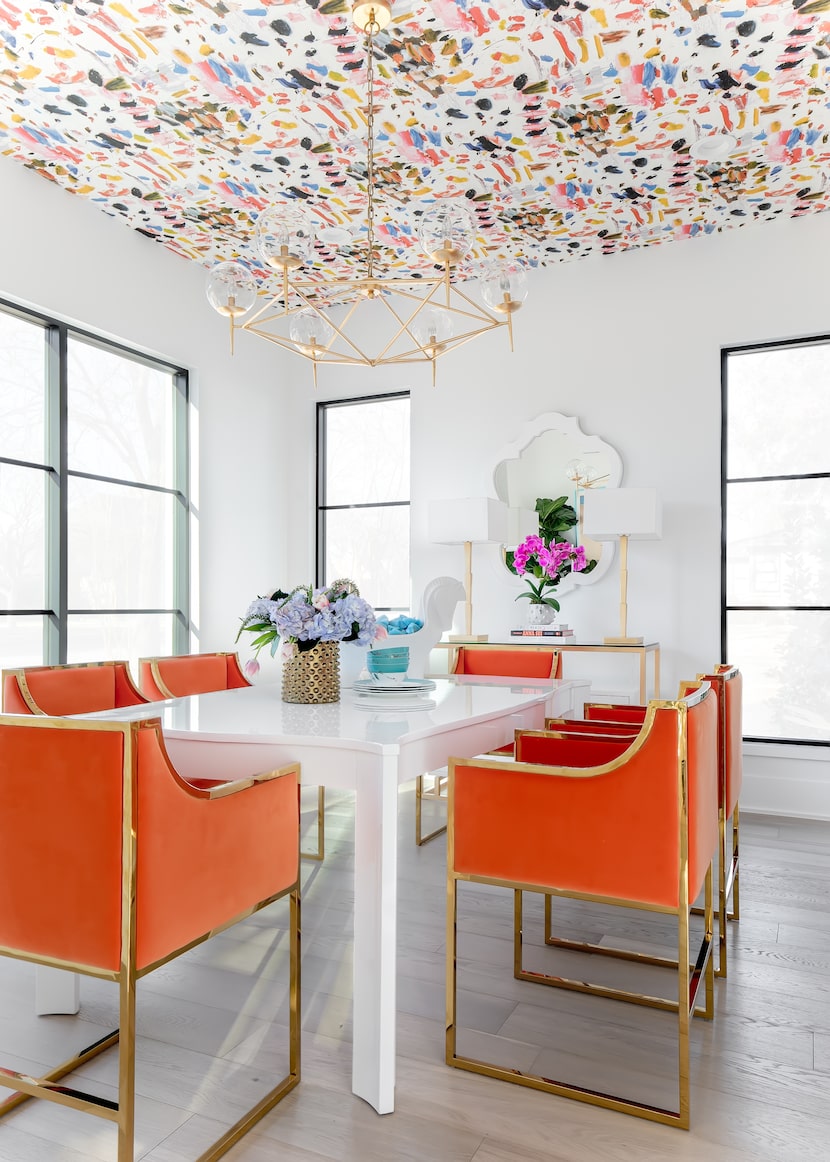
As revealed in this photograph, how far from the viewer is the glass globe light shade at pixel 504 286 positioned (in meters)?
2.66

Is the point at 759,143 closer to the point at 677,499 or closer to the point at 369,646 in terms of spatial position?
the point at 677,499

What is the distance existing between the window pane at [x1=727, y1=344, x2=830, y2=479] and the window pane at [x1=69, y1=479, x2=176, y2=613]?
3.35 meters

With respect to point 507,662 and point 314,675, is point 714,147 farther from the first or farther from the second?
point 314,675

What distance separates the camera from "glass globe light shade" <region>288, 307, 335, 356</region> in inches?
118

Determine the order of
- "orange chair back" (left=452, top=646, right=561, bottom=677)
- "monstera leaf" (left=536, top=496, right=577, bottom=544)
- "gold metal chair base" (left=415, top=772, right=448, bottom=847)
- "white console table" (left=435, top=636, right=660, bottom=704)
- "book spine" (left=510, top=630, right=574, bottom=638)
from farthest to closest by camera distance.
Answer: "monstera leaf" (left=536, top=496, right=577, bottom=544), "book spine" (left=510, top=630, right=574, bottom=638), "white console table" (left=435, top=636, right=660, bottom=704), "gold metal chair base" (left=415, top=772, right=448, bottom=847), "orange chair back" (left=452, top=646, right=561, bottom=677)

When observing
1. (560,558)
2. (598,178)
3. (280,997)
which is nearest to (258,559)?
(560,558)

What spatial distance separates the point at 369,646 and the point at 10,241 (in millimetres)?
2764

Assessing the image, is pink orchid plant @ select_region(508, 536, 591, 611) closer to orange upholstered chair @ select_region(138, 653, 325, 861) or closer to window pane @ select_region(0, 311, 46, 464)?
orange upholstered chair @ select_region(138, 653, 325, 861)

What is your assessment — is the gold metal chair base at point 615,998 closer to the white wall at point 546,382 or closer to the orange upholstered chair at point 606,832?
the orange upholstered chair at point 606,832

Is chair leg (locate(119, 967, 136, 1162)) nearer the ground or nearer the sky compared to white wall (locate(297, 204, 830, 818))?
nearer the ground

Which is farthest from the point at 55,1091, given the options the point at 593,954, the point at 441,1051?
the point at 593,954

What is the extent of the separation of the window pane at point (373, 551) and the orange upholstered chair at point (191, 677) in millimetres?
2203

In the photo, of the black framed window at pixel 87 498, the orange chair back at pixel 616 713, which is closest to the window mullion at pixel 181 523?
the black framed window at pixel 87 498

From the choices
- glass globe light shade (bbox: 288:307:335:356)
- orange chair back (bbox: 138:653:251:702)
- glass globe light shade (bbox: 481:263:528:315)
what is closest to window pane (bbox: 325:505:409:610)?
orange chair back (bbox: 138:653:251:702)
